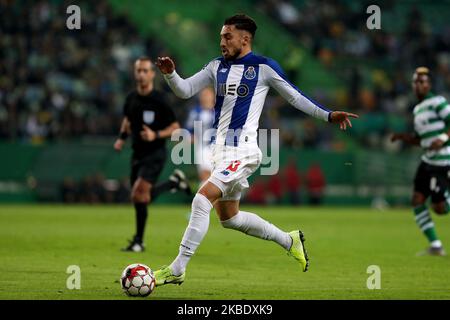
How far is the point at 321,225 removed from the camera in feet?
69.7

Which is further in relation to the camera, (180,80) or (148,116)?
(148,116)

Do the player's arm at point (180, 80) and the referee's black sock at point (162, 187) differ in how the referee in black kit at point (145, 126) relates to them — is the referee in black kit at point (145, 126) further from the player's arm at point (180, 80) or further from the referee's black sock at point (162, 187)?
the player's arm at point (180, 80)

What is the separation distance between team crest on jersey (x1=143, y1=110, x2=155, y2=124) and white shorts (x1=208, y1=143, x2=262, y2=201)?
4.83 metres

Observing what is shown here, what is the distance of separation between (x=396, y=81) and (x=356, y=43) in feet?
9.28

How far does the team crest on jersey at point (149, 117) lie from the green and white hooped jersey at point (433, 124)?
4.14 meters

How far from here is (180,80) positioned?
9.54 m

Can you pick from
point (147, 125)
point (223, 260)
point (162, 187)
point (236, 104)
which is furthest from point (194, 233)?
point (162, 187)

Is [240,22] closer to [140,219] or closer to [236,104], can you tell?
[236,104]

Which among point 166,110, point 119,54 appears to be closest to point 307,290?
point 166,110

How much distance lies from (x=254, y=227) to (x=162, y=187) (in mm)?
5745

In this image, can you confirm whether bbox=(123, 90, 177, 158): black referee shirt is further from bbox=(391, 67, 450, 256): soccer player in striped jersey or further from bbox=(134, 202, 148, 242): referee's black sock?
bbox=(391, 67, 450, 256): soccer player in striped jersey

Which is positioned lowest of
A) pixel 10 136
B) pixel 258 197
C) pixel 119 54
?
pixel 258 197

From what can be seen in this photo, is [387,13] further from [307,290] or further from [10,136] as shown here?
[307,290]

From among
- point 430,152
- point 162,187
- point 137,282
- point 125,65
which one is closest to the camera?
point 137,282
